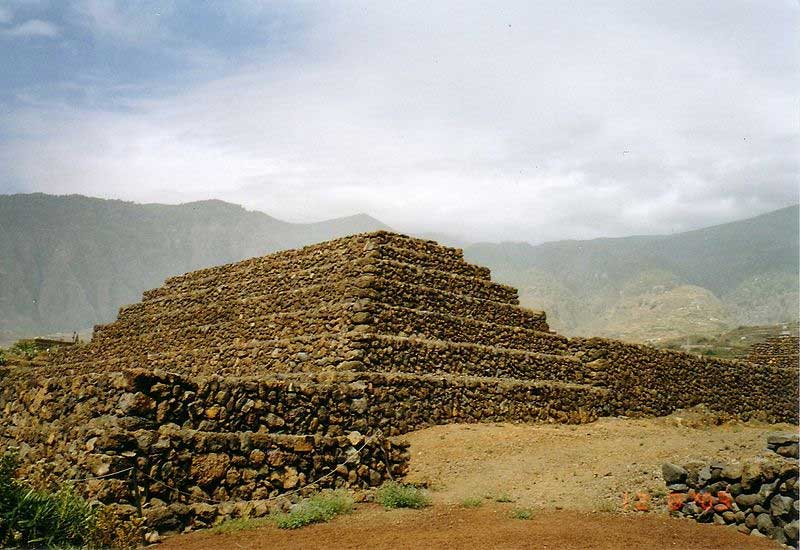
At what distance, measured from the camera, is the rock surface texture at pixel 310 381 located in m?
9.29

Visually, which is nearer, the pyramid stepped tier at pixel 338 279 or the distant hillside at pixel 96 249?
the pyramid stepped tier at pixel 338 279

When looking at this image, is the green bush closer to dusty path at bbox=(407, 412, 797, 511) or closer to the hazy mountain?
dusty path at bbox=(407, 412, 797, 511)

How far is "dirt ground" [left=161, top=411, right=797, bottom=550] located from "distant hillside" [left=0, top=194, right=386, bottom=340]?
10170cm

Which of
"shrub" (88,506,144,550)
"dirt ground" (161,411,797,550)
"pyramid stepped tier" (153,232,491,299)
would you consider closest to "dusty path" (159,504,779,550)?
"dirt ground" (161,411,797,550)

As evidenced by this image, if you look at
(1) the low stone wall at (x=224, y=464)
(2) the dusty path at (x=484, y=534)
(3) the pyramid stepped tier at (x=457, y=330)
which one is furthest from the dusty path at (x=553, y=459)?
(3) the pyramid stepped tier at (x=457, y=330)

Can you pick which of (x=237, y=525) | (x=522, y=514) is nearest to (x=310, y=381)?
(x=237, y=525)

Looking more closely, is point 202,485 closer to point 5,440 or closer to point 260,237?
point 5,440

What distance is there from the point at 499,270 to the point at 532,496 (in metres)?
105

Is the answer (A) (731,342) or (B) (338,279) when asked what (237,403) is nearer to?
(B) (338,279)

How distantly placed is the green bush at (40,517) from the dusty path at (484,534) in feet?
3.25

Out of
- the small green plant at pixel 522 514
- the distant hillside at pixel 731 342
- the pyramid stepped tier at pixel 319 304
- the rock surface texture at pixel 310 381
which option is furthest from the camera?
the distant hillside at pixel 731 342

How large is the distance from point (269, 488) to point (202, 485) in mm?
1096

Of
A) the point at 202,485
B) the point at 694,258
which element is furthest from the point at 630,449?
the point at 694,258

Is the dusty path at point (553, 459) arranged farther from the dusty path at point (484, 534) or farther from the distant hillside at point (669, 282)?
the distant hillside at point (669, 282)
